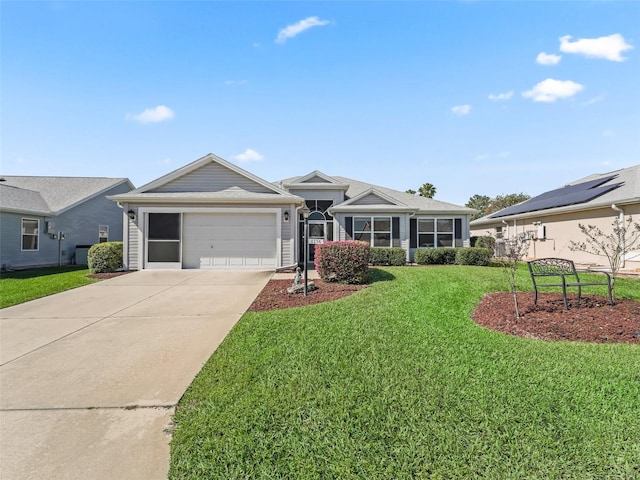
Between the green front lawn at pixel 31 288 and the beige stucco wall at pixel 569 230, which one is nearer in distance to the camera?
the green front lawn at pixel 31 288

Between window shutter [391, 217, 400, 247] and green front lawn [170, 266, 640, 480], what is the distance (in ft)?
34.4

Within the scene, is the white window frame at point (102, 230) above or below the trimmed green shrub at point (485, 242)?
above

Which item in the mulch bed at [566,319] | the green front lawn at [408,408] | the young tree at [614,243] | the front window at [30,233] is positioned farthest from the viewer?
the front window at [30,233]

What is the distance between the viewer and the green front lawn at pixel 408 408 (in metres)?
2.08

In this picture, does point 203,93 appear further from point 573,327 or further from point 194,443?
point 573,327

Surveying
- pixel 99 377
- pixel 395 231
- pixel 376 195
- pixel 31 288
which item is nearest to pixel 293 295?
pixel 99 377

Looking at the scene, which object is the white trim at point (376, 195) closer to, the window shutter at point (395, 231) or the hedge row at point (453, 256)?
the window shutter at point (395, 231)

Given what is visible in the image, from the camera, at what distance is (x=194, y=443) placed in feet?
7.54

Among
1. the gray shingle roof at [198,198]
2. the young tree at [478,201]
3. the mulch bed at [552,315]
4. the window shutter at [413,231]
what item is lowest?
the mulch bed at [552,315]

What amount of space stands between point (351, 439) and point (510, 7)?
1123cm

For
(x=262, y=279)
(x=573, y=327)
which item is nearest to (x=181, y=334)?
(x=262, y=279)

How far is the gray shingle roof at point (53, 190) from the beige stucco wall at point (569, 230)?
71.7 ft

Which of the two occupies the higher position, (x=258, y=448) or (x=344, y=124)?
(x=344, y=124)

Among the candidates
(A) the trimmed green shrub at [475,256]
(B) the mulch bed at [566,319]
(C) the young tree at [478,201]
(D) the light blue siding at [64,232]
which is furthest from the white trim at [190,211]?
(C) the young tree at [478,201]
